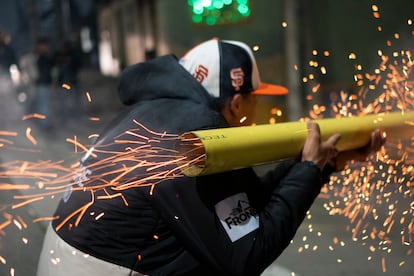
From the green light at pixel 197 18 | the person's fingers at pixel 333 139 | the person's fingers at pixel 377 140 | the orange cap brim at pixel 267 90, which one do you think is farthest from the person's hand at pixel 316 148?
the green light at pixel 197 18

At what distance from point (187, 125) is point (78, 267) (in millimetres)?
592

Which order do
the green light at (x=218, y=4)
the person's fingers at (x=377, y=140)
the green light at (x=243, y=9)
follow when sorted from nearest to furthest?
the person's fingers at (x=377, y=140), the green light at (x=243, y=9), the green light at (x=218, y=4)

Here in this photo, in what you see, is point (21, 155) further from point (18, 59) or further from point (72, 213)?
point (18, 59)

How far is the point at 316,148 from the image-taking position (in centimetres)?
192

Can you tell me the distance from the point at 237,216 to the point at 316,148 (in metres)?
0.44

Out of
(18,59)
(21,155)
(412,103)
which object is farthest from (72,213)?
(18,59)

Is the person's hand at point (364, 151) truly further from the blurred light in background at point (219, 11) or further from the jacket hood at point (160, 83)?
the blurred light in background at point (219, 11)

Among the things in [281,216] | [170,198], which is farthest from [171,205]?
[281,216]

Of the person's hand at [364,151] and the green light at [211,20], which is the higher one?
the green light at [211,20]

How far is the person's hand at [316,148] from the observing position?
1.90 meters

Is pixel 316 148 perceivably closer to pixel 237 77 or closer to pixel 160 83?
pixel 237 77

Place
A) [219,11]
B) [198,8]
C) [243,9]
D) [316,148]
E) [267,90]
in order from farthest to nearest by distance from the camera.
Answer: [198,8] < [219,11] < [243,9] < [267,90] < [316,148]

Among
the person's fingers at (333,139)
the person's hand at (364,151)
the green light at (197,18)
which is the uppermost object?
the green light at (197,18)

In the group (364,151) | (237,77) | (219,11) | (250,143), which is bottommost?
(364,151)
